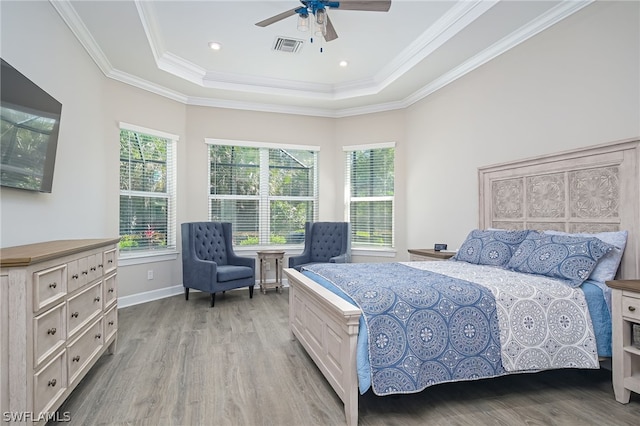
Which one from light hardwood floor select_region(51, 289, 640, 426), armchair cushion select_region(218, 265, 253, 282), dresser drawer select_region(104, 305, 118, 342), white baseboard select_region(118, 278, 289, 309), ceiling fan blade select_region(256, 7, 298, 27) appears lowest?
light hardwood floor select_region(51, 289, 640, 426)

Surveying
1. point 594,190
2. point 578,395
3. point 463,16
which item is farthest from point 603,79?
point 578,395

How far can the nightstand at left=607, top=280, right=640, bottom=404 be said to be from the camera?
2.19 metres

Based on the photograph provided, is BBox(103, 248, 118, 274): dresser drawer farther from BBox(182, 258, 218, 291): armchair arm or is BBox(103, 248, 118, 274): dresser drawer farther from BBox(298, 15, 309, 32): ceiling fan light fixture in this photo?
BBox(298, 15, 309, 32): ceiling fan light fixture

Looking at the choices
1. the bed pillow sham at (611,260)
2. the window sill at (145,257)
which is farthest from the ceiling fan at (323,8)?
the window sill at (145,257)

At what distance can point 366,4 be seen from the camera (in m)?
2.80

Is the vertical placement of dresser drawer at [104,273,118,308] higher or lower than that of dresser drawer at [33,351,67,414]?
higher

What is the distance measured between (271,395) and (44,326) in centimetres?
134

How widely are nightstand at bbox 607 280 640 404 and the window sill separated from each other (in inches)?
190

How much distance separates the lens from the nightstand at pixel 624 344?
2.19 m

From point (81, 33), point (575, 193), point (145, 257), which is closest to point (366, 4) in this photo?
point (575, 193)

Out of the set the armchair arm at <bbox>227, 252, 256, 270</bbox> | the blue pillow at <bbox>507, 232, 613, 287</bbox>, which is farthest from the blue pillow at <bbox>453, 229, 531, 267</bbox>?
the armchair arm at <bbox>227, 252, 256, 270</bbox>

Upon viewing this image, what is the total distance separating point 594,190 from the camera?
2859 millimetres

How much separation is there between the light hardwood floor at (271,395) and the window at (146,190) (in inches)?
71.9

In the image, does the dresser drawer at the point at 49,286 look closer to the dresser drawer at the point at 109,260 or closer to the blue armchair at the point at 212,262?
the dresser drawer at the point at 109,260
